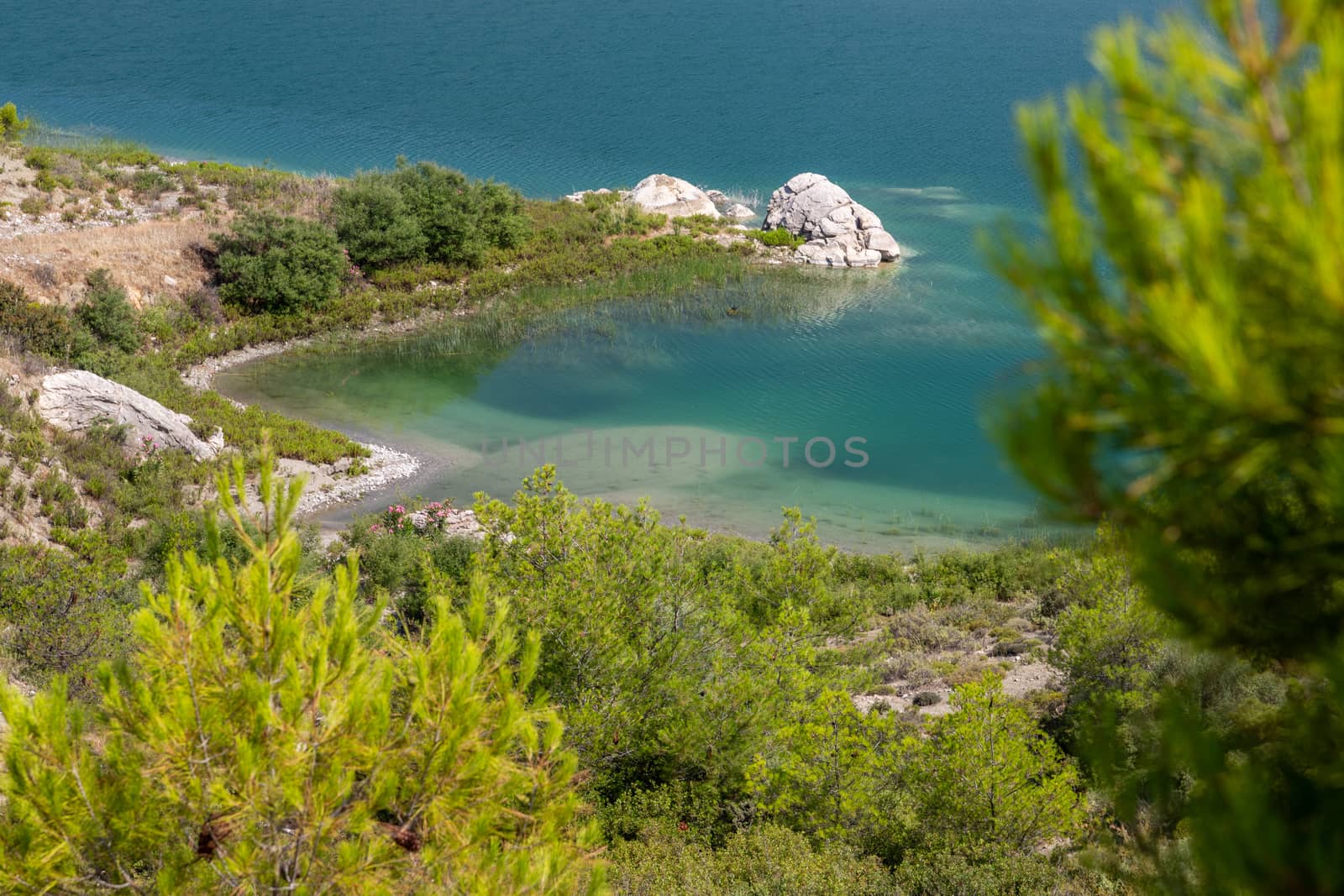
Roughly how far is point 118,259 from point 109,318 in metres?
4.29

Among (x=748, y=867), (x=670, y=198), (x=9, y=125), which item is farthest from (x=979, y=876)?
(x=9, y=125)

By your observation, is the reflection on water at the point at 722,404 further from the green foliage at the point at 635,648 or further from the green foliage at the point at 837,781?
the green foliage at the point at 837,781

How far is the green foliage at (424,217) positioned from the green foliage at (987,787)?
3070 cm

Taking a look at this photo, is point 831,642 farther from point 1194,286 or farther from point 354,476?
point 1194,286

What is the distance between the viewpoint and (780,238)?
42844mm

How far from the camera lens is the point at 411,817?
5.00m

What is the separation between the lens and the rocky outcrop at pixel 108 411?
70.7ft

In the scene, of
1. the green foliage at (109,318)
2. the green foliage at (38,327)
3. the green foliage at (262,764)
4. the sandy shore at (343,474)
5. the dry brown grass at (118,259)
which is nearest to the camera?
the green foliage at (262,764)

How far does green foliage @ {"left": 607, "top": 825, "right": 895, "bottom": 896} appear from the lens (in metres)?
8.09

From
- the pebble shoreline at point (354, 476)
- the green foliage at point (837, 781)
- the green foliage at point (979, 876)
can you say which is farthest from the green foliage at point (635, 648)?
the pebble shoreline at point (354, 476)

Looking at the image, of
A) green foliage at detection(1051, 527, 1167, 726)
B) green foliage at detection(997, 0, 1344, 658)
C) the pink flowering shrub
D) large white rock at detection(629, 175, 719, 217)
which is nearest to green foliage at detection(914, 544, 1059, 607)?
green foliage at detection(1051, 527, 1167, 726)

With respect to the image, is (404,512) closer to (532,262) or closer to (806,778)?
(806,778)

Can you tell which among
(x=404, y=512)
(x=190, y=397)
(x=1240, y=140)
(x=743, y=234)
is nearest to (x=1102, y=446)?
(x=1240, y=140)

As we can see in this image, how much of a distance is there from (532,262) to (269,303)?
1064cm
